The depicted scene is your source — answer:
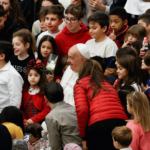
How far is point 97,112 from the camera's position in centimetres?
361

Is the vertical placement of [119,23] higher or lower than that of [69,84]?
Result: higher

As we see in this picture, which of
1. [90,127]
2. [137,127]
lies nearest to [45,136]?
[90,127]

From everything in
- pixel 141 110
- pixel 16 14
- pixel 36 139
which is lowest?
pixel 36 139

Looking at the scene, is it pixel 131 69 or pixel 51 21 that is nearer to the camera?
pixel 131 69

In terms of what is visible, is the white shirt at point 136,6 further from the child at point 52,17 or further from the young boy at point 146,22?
the child at point 52,17

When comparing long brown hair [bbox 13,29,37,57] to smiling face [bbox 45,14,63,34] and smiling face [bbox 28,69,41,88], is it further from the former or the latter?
smiling face [bbox 28,69,41,88]

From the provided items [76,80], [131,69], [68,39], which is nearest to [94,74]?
[76,80]

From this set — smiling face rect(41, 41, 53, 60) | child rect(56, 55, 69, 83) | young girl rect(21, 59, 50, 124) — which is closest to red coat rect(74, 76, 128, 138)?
young girl rect(21, 59, 50, 124)

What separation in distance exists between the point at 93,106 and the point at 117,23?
2708mm

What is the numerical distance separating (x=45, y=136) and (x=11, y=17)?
3014 mm

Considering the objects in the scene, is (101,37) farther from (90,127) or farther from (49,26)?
(90,127)

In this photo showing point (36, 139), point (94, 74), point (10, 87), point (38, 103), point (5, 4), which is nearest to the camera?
point (94, 74)

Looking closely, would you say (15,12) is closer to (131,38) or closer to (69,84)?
(131,38)

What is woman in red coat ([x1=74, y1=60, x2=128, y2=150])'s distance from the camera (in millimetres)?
3562
